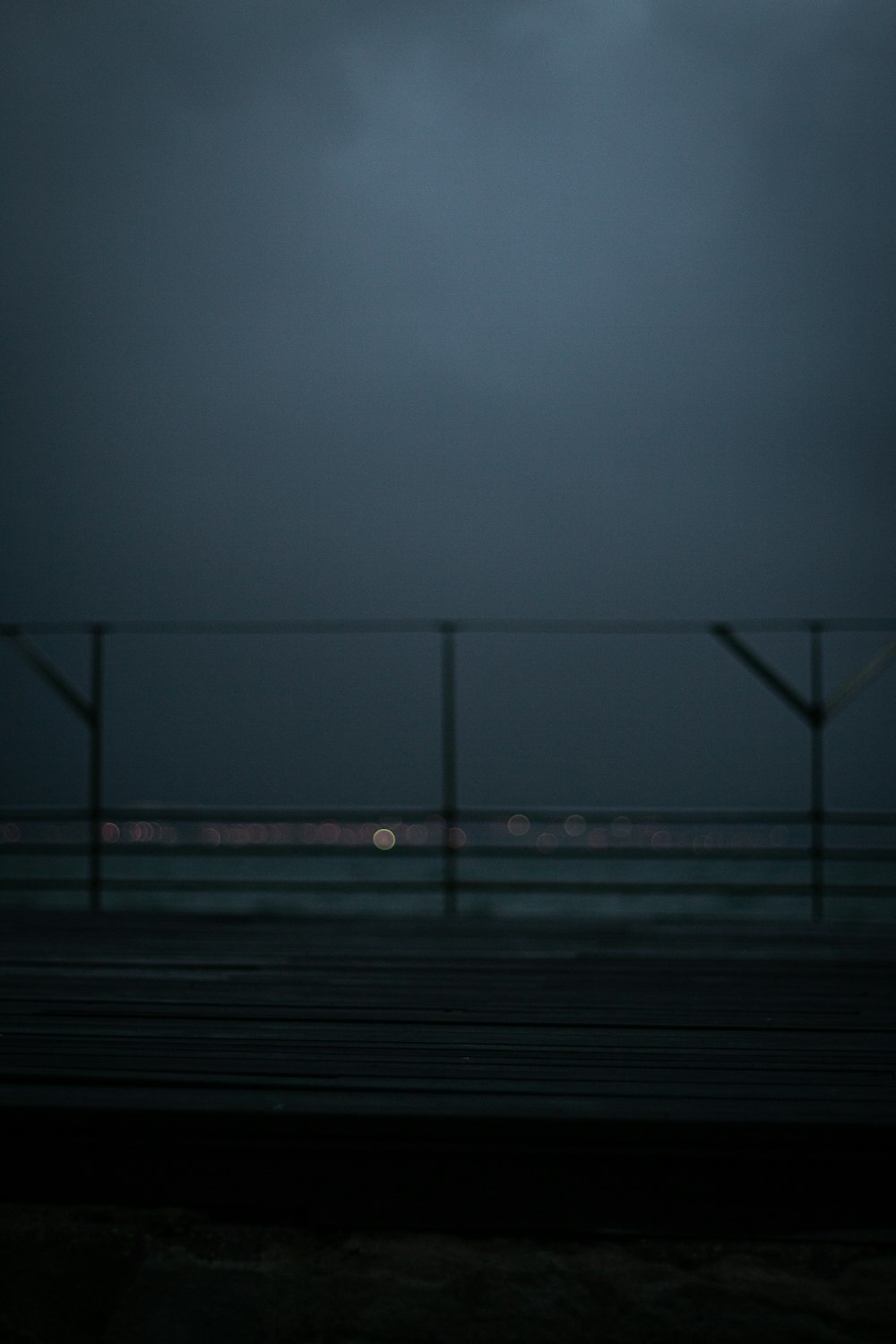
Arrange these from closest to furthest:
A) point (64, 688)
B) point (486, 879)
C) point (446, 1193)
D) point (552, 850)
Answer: point (446, 1193)
point (552, 850)
point (64, 688)
point (486, 879)

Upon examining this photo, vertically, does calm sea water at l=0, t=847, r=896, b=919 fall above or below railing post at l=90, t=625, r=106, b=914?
below

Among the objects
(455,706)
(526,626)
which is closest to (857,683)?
(526,626)

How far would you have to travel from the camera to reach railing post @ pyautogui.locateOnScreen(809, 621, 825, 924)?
15.4 ft

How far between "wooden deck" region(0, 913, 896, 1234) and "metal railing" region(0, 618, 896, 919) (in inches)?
80.3

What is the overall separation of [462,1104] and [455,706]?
10.6ft

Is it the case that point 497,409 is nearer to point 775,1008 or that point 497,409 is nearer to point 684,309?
point 684,309

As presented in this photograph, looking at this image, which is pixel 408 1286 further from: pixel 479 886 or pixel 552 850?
pixel 479 886

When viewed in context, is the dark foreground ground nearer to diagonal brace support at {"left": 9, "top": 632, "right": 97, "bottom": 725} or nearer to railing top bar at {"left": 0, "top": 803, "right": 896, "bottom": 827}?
railing top bar at {"left": 0, "top": 803, "right": 896, "bottom": 827}

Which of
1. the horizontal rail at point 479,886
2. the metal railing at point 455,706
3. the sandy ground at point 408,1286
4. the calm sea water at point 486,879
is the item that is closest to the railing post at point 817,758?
the metal railing at point 455,706

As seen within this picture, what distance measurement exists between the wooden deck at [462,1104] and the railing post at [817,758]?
6.39 ft

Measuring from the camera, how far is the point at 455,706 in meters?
4.96

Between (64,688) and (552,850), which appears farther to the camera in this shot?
(64,688)

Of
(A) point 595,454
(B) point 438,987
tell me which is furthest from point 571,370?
(B) point 438,987

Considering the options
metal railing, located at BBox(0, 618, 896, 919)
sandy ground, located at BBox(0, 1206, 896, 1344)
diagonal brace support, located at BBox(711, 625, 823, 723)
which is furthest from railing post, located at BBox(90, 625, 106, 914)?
sandy ground, located at BBox(0, 1206, 896, 1344)
